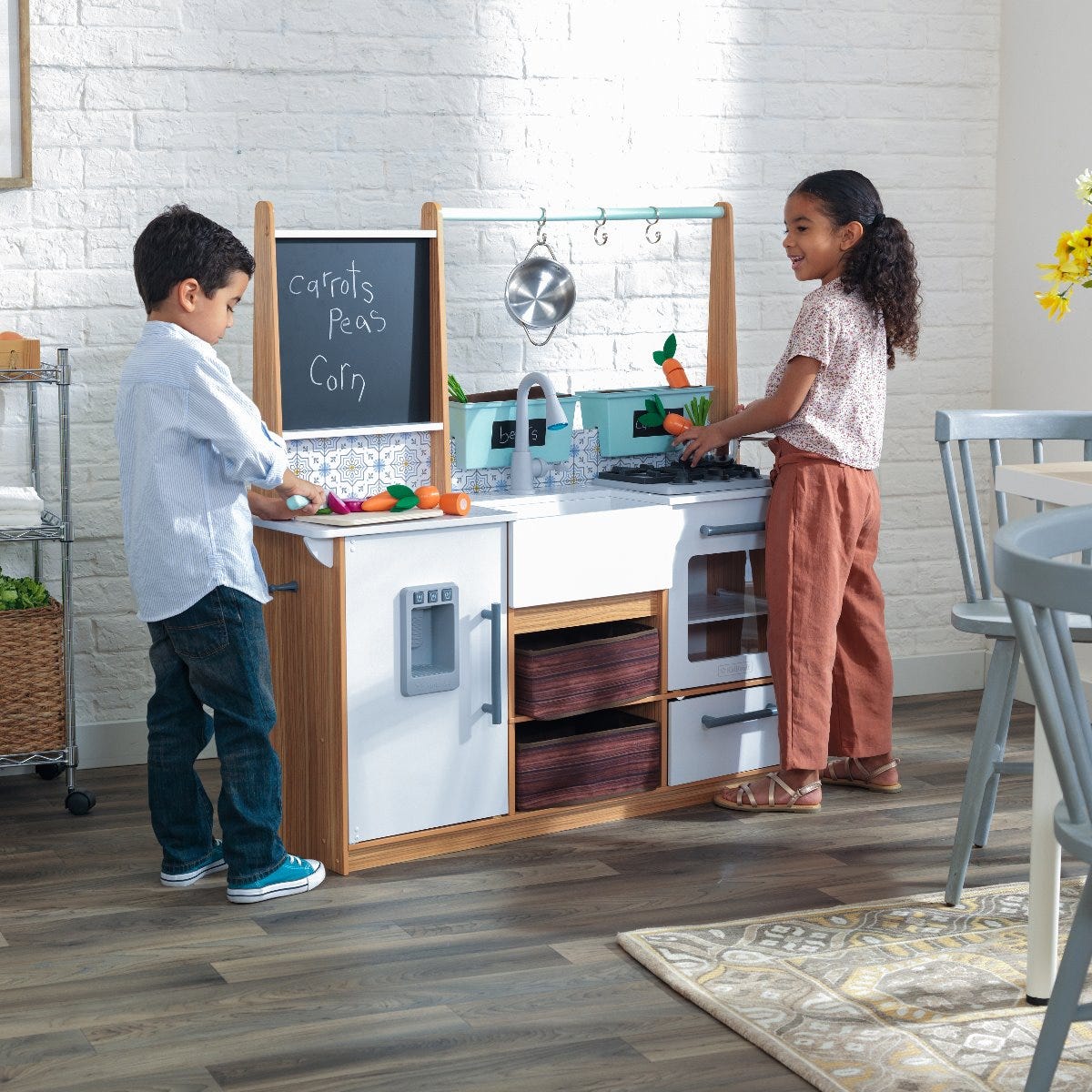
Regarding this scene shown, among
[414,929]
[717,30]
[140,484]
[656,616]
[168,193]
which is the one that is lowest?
[414,929]

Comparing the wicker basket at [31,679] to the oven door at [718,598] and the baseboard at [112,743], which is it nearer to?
the baseboard at [112,743]

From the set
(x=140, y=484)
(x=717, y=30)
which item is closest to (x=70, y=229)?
(x=140, y=484)

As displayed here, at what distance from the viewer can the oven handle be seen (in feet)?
11.1

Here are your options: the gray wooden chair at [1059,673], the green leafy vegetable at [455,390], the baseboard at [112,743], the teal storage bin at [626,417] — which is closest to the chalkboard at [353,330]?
the green leafy vegetable at [455,390]

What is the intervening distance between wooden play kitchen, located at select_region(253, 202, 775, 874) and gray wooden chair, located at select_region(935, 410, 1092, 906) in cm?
63

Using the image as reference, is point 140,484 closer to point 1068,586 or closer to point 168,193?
point 168,193

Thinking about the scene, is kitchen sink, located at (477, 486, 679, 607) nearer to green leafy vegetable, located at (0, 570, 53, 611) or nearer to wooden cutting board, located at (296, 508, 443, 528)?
wooden cutting board, located at (296, 508, 443, 528)

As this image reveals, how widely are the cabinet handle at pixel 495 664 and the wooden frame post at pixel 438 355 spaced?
1.04 ft

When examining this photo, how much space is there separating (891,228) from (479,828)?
4.74ft

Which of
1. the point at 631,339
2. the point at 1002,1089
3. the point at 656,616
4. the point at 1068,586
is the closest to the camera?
the point at 1068,586

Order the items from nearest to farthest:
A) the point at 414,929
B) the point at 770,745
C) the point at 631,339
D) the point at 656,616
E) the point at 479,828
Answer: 1. the point at 414,929
2. the point at 479,828
3. the point at 656,616
4. the point at 770,745
5. the point at 631,339

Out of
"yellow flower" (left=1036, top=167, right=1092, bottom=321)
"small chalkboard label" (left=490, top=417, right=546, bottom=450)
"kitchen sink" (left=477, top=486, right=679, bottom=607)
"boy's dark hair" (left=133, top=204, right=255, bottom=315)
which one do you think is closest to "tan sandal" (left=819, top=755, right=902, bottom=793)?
"kitchen sink" (left=477, top=486, right=679, bottom=607)

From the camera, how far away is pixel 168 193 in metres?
3.55

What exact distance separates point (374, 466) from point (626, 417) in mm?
632
